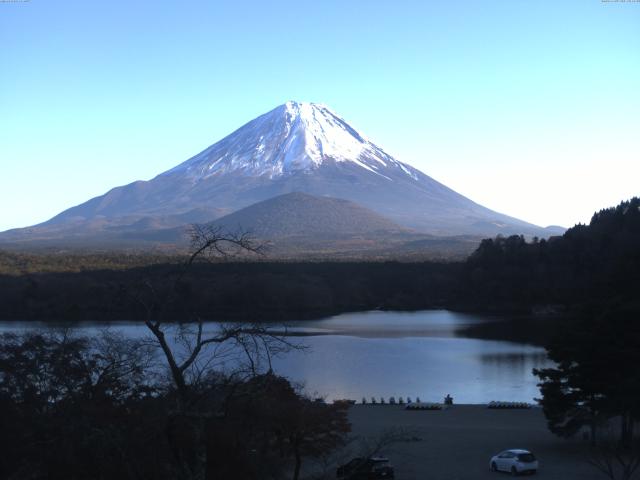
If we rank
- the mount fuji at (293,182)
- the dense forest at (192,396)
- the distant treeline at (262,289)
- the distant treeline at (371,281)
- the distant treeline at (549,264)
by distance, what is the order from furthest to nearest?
1. the mount fuji at (293,182)
2. the distant treeline at (549,264)
3. the distant treeline at (371,281)
4. the distant treeline at (262,289)
5. the dense forest at (192,396)

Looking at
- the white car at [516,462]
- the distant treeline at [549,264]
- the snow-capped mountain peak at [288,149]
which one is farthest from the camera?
the snow-capped mountain peak at [288,149]

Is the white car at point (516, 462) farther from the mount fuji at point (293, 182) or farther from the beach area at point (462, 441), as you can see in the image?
the mount fuji at point (293, 182)

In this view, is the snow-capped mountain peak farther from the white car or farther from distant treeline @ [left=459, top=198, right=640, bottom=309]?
the white car

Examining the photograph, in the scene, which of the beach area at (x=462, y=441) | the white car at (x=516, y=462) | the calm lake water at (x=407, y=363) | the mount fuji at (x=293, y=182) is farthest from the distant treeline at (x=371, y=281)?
the mount fuji at (x=293, y=182)

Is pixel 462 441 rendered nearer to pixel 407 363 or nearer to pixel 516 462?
pixel 516 462

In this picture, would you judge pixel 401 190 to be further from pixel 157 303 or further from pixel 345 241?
pixel 157 303

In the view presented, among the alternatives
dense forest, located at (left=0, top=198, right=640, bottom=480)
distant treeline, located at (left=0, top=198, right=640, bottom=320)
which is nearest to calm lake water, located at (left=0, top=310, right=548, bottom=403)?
dense forest, located at (left=0, top=198, right=640, bottom=480)
